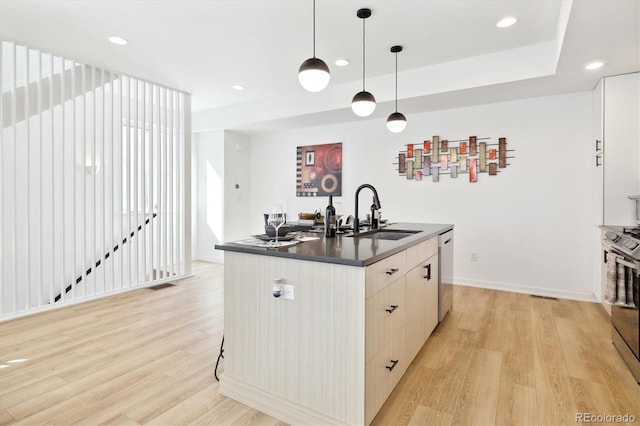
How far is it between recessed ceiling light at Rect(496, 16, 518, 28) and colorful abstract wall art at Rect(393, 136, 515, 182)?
5.28ft

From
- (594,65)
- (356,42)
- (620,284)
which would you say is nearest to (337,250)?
(620,284)

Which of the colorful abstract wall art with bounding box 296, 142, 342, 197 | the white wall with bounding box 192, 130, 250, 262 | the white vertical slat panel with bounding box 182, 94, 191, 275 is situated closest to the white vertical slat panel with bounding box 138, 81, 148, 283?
the white vertical slat panel with bounding box 182, 94, 191, 275

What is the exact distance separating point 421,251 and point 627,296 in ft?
4.19

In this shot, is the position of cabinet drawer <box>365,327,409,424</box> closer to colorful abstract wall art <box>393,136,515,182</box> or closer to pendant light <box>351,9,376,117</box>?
pendant light <box>351,9,376,117</box>

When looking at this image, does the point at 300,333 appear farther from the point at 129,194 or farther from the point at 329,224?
the point at 129,194

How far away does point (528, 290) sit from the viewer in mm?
4176

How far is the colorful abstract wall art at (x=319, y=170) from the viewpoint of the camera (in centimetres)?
558

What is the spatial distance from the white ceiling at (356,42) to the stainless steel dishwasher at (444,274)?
1.79 m

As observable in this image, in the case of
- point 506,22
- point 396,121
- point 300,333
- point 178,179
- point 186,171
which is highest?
point 506,22

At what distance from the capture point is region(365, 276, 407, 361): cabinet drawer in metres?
1.58

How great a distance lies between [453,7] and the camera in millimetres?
2709

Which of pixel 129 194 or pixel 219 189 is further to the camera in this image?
pixel 219 189

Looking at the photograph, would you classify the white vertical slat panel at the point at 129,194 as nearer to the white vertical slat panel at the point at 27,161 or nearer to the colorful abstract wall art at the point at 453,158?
the white vertical slat panel at the point at 27,161

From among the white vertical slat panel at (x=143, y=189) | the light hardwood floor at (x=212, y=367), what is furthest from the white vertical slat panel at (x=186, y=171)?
the light hardwood floor at (x=212, y=367)
